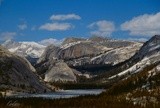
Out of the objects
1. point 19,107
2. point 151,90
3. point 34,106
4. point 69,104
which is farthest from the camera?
point 151,90

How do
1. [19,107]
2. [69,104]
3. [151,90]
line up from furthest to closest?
[151,90] < [69,104] < [19,107]

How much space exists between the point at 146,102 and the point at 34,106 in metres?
37.2

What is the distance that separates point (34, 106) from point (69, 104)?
1622cm

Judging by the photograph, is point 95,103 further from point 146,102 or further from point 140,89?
point 140,89

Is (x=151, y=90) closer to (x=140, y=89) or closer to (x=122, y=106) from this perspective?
(x=140, y=89)

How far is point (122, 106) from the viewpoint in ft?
521

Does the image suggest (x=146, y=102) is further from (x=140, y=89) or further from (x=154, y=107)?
(x=140, y=89)

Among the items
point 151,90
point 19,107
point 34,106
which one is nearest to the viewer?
point 19,107

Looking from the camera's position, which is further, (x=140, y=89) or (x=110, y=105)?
(x=140, y=89)

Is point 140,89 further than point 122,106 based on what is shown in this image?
Yes

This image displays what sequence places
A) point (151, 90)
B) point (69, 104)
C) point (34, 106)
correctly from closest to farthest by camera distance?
point (34, 106), point (69, 104), point (151, 90)

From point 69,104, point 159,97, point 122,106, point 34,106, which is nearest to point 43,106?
point 34,106

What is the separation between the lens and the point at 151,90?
189 meters

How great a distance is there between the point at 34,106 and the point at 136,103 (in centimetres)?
3387
